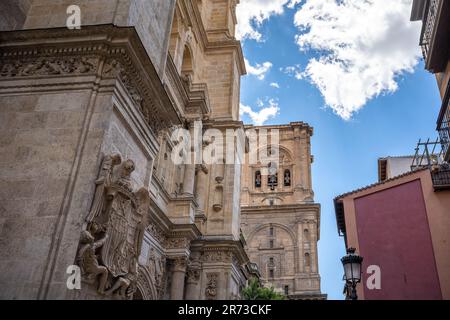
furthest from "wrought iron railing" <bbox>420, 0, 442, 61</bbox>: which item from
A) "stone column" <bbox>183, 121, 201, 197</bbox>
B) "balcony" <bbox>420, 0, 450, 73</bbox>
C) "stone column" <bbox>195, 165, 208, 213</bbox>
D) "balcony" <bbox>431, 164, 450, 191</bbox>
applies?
"stone column" <bbox>195, 165, 208, 213</bbox>

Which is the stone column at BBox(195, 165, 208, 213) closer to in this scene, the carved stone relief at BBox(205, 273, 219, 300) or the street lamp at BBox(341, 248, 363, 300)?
the carved stone relief at BBox(205, 273, 219, 300)

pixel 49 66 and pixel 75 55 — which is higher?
pixel 75 55

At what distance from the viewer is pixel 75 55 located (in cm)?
733

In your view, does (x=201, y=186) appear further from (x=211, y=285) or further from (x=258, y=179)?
(x=258, y=179)

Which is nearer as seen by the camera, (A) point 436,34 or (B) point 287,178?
(A) point 436,34

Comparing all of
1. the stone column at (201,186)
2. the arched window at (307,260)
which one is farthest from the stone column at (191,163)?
the arched window at (307,260)

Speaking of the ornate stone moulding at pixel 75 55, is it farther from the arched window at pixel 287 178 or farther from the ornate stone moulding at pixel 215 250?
the arched window at pixel 287 178

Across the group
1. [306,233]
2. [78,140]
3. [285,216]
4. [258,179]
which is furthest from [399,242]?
[258,179]

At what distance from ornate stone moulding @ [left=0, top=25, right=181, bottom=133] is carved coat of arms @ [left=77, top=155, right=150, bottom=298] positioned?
1560mm

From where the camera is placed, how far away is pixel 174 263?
16562 mm

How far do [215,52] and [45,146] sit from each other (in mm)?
18593

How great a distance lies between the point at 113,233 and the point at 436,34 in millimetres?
11747
